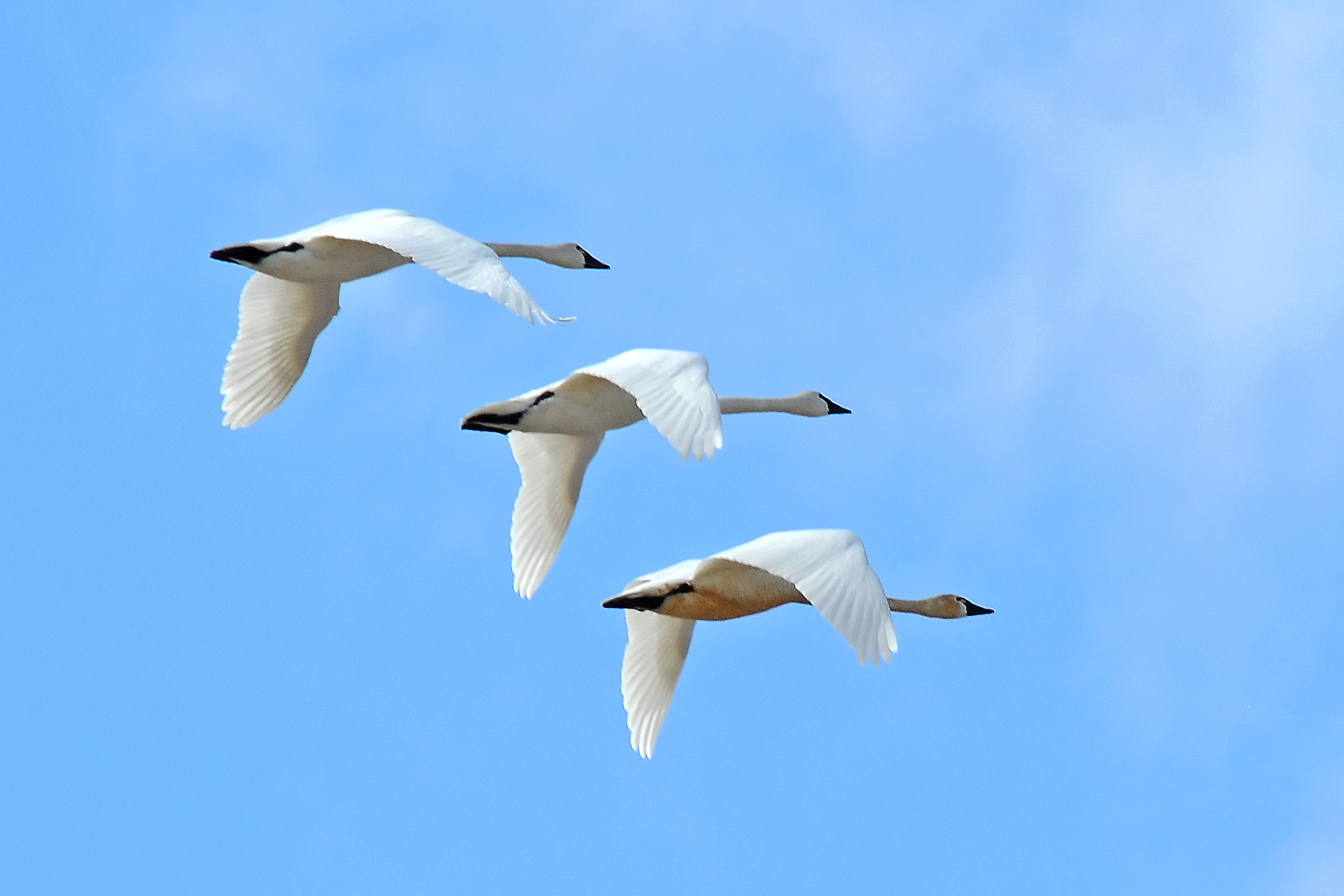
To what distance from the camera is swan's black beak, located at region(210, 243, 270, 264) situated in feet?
71.4

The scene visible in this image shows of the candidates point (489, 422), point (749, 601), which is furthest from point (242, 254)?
point (749, 601)

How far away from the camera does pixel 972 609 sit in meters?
22.9

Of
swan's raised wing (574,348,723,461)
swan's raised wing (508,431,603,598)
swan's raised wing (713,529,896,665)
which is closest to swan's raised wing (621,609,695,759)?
swan's raised wing (508,431,603,598)

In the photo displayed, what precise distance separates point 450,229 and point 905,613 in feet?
20.1

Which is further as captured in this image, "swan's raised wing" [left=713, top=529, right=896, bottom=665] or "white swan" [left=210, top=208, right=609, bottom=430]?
"white swan" [left=210, top=208, right=609, bottom=430]

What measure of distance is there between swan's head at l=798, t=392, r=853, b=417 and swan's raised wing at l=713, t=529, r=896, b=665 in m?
4.70

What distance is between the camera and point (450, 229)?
20.5m

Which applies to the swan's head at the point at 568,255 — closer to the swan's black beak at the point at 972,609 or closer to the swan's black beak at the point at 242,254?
the swan's black beak at the point at 242,254

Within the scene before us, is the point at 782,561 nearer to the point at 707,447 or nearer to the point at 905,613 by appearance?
the point at 707,447

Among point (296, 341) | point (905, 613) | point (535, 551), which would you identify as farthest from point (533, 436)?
point (905, 613)

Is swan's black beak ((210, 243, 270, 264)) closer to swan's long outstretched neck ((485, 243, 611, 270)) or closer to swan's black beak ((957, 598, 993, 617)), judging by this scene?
swan's long outstretched neck ((485, 243, 611, 270))

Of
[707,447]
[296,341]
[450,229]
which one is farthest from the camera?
[296,341]

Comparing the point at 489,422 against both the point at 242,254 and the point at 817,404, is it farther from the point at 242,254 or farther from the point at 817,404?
the point at 817,404

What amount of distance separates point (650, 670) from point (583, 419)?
2.48m
